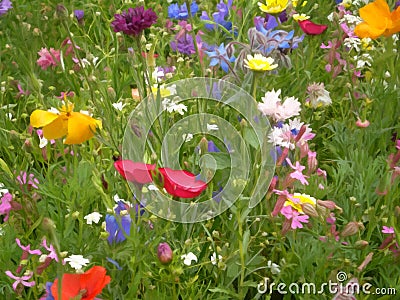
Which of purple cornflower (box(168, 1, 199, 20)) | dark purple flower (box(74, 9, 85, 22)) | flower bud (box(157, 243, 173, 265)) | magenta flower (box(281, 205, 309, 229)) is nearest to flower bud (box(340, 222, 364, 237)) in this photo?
magenta flower (box(281, 205, 309, 229))

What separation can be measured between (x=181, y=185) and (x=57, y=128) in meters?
0.26

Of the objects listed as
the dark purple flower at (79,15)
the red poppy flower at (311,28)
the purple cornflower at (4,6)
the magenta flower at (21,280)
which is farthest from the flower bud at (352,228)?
the purple cornflower at (4,6)

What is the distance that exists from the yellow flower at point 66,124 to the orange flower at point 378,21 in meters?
0.70

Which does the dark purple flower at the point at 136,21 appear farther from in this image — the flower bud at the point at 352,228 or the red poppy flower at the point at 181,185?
the flower bud at the point at 352,228

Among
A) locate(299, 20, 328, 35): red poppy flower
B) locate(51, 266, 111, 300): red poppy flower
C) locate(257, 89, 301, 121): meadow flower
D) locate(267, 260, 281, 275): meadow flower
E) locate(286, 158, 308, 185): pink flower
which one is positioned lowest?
locate(267, 260, 281, 275): meadow flower

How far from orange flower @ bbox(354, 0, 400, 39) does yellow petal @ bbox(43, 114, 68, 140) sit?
2.42 ft

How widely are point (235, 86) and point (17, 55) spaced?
0.94 metres

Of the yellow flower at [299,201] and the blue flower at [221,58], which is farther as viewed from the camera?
the blue flower at [221,58]

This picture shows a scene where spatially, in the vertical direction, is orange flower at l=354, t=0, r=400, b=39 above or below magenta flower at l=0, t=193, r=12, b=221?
above

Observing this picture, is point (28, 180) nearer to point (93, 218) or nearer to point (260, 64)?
point (93, 218)

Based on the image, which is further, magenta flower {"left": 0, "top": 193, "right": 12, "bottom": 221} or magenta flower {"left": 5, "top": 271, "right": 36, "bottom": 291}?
magenta flower {"left": 0, "top": 193, "right": 12, "bottom": 221}

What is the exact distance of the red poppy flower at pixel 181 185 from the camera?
1.10 meters

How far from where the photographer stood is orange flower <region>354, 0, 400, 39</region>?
62.3 inches

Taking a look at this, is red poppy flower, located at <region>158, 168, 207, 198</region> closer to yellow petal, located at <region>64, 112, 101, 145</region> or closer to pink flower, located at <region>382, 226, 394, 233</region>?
yellow petal, located at <region>64, 112, 101, 145</region>
